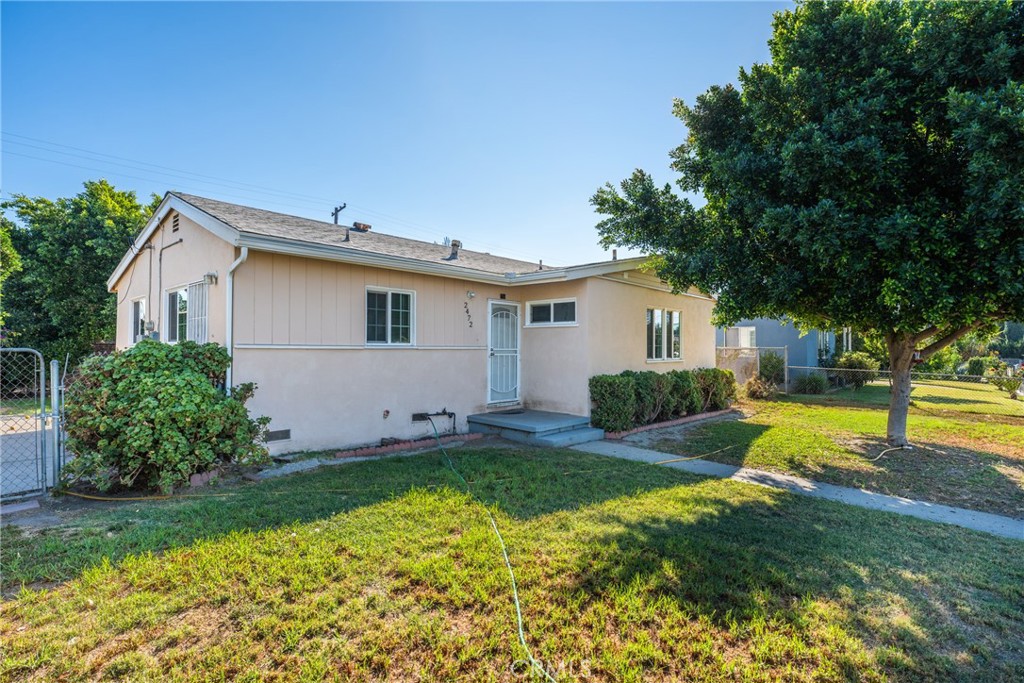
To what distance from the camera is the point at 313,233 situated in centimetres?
833

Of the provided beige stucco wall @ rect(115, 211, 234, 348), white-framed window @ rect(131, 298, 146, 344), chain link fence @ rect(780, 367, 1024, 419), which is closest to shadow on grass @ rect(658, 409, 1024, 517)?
chain link fence @ rect(780, 367, 1024, 419)

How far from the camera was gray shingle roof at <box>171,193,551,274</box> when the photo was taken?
7.30m

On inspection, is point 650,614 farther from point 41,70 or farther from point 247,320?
point 41,70

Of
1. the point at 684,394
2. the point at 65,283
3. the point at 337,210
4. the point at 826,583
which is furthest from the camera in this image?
the point at 65,283

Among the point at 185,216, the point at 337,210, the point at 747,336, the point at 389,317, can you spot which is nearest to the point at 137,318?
the point at 185,216

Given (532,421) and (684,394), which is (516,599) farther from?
(684,394)

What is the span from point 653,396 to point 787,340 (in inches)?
476

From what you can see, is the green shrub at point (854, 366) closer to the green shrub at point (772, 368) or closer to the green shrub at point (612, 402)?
the green shrub at point (772, 368)

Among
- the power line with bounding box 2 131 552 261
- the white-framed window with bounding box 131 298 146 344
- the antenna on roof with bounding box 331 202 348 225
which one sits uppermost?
the power line with bounding box 2 131 552 261

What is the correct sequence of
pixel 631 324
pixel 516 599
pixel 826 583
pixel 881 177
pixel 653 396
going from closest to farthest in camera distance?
pixel 516 599 → pixel 826 583 → pixel 881 177 → pixel 653 396 → pixel 631 324

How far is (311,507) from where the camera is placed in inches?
189

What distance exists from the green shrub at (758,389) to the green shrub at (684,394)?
4.44 meters

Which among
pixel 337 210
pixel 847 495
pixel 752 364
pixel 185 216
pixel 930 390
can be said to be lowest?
pixel 847 495

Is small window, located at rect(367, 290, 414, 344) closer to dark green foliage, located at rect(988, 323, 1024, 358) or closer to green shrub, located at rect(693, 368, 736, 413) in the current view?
green shrub, located at rect(693, 368, 736, 413)
